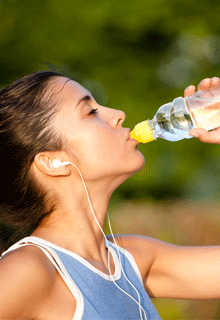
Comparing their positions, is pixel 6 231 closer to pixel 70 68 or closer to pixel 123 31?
pixel 70 68

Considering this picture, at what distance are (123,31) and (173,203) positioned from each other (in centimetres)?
290

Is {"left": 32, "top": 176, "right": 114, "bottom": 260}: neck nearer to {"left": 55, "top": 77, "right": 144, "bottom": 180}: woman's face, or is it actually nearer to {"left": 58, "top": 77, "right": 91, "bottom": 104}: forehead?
{"left": 55, "top": 77, "right": 144, "bottom": 180}: woman's face

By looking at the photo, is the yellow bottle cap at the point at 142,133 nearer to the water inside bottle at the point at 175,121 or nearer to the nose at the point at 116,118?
the nose at the point at 116,118

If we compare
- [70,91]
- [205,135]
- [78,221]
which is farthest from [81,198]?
[205,135]

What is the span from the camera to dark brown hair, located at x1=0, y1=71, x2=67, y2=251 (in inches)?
78.2

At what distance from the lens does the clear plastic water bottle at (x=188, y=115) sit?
7.93 ft

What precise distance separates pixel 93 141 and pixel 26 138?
32 cm

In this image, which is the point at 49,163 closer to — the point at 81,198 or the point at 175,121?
the point at 81,198

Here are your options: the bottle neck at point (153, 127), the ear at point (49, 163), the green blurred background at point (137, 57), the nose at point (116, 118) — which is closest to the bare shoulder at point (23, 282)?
the ear at point (49, 163)

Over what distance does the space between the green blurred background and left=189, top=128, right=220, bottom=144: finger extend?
4324 mm

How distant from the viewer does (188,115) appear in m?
2.52

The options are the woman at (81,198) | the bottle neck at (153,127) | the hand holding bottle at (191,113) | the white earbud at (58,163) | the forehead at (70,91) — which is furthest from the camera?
the hand holding bottle at (191,113)

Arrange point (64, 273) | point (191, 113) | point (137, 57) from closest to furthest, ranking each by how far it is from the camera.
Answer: point (64, 273) < point (191, 113) < point (137, 57)

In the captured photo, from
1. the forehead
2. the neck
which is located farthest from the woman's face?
the neck
